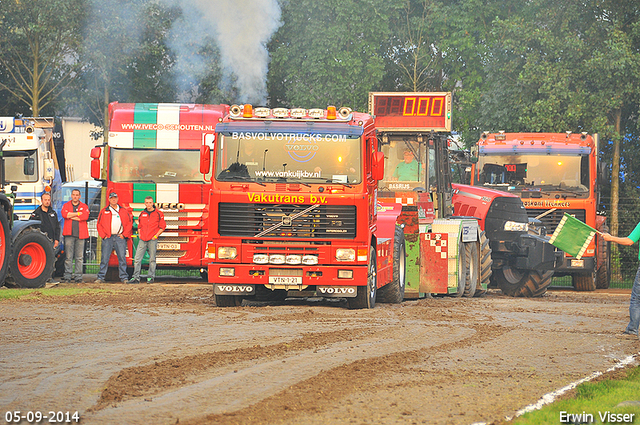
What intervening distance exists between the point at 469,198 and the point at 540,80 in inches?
388

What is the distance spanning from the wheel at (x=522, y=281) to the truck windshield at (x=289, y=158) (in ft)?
28.2

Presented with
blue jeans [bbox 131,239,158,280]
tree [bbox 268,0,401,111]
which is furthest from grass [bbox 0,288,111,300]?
tree [bbox 268,0,401,111]

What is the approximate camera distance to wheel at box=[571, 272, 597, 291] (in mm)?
25234

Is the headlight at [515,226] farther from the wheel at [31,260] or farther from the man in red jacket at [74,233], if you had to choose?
the wheel at [31,260]

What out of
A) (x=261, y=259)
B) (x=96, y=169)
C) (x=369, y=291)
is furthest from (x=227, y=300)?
(x=96, y=169)

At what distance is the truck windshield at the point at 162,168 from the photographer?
2095cm

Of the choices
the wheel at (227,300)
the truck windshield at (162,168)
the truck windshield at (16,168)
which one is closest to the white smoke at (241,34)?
the truck windshield at (162,168)

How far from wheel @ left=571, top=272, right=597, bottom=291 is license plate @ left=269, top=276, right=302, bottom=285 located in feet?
41.1

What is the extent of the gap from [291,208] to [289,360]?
5.21 metres

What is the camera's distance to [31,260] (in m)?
19.4

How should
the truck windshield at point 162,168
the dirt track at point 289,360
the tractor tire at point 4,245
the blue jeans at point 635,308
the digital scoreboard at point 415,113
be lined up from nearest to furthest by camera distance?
the dirt track at point 289,360 → the blue jeans at point 635,308 → the tractor tire at point 4,245 → the digital scoreboard at point 415,113 → the truck windshield at point 162,168

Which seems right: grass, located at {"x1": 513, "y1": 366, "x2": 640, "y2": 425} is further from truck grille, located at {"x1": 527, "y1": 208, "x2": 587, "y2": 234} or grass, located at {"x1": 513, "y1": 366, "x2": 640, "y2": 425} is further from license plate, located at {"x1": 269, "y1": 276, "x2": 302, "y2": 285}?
truck grille, located at {"x1": 527, "y1": 208, "x2": 587, "y2": 234}

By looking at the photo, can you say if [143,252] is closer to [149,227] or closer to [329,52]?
[149,227]

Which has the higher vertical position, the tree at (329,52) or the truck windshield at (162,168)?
the tree at (329,52)
